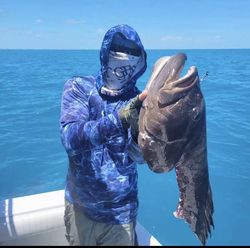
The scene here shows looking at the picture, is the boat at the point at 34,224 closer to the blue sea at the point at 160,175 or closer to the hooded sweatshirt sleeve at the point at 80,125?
the hooded sweatshirt sleeve at the point at 80,125

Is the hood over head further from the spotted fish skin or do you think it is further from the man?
the spotted fish skin

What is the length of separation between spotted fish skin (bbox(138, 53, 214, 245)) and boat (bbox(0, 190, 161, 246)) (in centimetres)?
167

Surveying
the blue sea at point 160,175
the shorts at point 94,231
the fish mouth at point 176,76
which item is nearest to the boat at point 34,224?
the shorts at point 94,231

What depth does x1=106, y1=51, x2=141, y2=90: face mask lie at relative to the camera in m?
2.62

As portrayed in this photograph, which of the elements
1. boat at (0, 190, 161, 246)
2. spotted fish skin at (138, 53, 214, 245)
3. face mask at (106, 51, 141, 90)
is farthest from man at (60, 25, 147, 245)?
boat at (0, 190, 161, 246)

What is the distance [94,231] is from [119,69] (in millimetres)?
1347

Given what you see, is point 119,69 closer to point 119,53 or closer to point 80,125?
point 119,53

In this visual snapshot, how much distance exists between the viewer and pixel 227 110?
15273mm

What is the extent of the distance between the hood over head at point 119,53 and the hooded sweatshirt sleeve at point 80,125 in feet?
0.80

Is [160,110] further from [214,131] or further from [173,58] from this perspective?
[214,131]

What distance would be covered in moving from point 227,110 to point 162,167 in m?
14.1

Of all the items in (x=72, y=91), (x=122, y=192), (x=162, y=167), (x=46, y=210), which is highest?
(x=72, y=91)

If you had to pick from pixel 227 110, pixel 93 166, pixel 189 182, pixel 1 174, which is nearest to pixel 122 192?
pixel 93 166

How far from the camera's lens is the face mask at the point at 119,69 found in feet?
8.61
